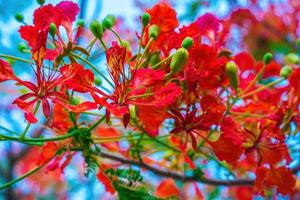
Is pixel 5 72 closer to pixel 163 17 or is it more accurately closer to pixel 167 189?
pixel 163 17

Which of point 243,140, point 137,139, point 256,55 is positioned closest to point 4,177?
point 256,55

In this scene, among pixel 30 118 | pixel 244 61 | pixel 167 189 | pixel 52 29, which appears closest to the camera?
pixel 30 118

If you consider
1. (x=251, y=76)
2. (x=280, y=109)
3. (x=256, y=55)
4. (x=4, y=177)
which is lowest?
(x=280, y=109)

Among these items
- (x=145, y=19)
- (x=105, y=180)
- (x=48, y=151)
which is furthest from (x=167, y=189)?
(x=145, y=19)

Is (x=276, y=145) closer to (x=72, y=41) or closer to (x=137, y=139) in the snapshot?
(x=137, y=139)

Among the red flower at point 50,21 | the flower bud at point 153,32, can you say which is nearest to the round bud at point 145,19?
the flower bud at point 153,32

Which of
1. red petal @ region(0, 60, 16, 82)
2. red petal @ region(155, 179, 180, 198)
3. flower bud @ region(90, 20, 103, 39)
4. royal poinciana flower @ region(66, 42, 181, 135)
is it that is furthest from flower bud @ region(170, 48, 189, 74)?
red petal @ region(155, 179, 180, 198)
